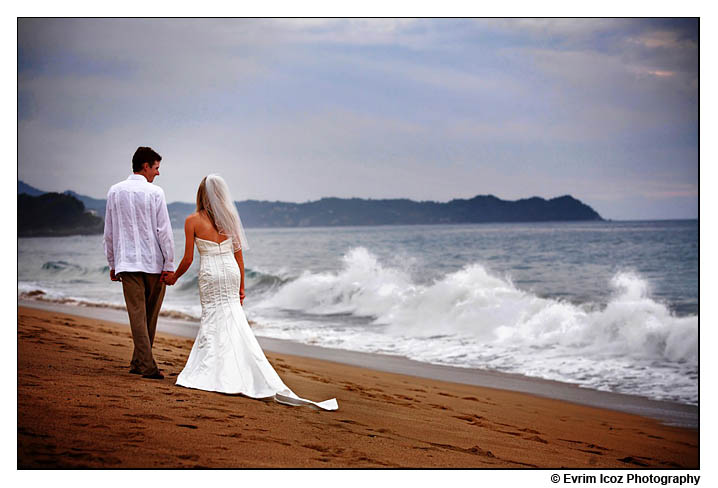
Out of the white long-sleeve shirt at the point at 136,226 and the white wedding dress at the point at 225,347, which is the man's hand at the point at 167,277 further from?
the white wedding dress at the point at 225,347

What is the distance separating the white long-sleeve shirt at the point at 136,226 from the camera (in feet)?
13.0

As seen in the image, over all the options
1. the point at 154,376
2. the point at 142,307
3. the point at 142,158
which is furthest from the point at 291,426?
the point at 142,158

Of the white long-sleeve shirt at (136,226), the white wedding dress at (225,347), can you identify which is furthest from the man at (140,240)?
the white wedding dress at (225,347)

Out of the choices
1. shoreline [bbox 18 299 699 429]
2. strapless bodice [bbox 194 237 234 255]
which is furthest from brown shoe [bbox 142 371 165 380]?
shoreline [bbox 18 299 699 429]

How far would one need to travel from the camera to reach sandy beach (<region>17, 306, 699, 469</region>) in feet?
9.94

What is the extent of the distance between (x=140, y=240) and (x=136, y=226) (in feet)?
0.30

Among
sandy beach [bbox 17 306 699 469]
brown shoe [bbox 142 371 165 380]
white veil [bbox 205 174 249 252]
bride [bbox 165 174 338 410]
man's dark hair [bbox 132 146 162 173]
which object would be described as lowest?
sandy beach [bbox 17 306 699 469]

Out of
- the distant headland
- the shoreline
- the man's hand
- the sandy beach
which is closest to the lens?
the sandy beach

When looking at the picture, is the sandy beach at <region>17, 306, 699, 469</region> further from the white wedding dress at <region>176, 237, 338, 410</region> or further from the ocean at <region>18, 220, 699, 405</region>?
the ocean at <region>18, 220, 699, 405</region>

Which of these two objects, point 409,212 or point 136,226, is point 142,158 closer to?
point 136,226

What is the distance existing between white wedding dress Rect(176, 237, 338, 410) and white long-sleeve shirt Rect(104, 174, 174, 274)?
0.27 m

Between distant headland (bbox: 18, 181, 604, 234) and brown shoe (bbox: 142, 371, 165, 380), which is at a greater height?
distant headland (bbox: 18, 181, 604, 234)
